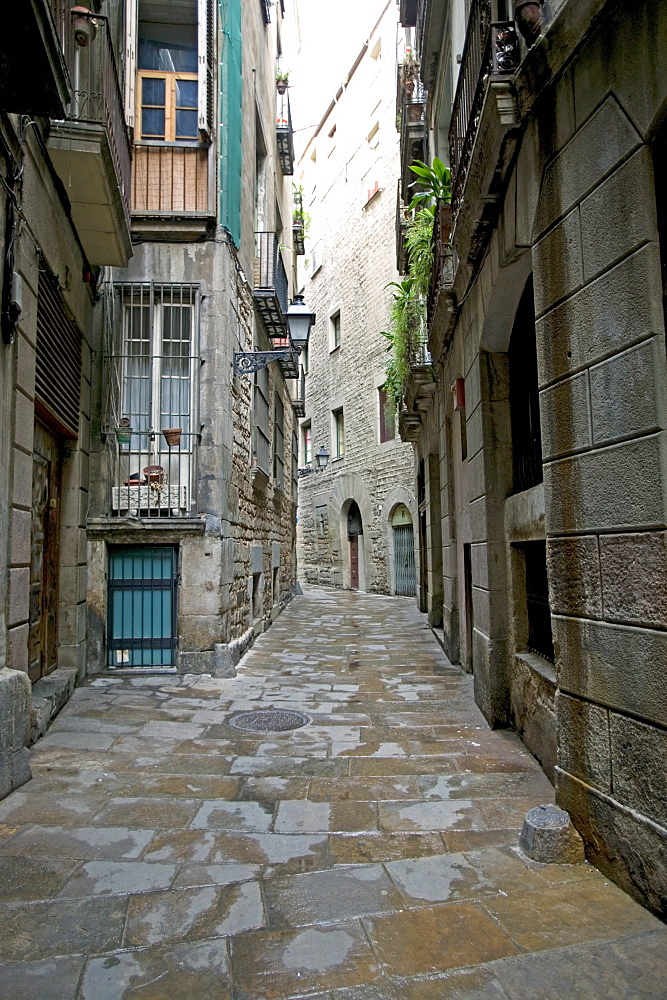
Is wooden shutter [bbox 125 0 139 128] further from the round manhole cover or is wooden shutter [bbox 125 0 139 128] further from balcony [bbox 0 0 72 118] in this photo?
the round manhole cover

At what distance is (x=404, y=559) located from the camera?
58.9 ft

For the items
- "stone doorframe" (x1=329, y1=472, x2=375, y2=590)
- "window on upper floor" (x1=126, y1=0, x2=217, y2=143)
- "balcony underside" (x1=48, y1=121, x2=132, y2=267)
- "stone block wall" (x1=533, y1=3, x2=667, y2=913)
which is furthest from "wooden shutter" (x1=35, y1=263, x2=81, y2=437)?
"stone doorframe" (x1=329, y1=472, x2=375, y2=590)

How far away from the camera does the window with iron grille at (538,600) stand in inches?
172

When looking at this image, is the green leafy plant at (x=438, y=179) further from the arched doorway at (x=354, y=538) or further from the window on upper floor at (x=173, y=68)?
the arched doorway at (x=354, y=538)

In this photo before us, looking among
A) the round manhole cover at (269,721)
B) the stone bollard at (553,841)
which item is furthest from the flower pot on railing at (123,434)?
the stone bollard at (553,841)

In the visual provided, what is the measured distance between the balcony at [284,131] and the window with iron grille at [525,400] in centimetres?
1015

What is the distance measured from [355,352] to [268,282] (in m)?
10.8

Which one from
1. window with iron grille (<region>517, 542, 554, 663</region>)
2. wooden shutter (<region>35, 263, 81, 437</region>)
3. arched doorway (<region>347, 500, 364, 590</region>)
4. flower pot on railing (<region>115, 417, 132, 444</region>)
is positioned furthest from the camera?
arched doorway (<region>347, 500, 364, 590</region>)

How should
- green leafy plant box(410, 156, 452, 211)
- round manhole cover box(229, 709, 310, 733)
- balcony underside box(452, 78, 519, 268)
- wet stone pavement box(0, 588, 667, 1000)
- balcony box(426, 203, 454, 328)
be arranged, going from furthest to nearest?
green leafy plant box(410, 156, 452, 211) → balcony box(426, 203, 454, 328) → round manhole cover box(229, 709, 310, 733) → balcony underside box(452, 78, 519, 268) → wet stone pavement box(0, 588, 667, 1000)

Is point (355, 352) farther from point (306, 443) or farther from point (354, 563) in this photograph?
point (354, 563)

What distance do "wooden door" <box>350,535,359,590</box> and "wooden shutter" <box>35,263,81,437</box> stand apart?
15.1 meters

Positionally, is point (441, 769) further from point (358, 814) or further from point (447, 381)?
point (447, 381)

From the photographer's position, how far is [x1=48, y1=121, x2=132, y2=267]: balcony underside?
15.9 ft

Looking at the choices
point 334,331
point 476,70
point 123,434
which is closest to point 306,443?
point 334,331
